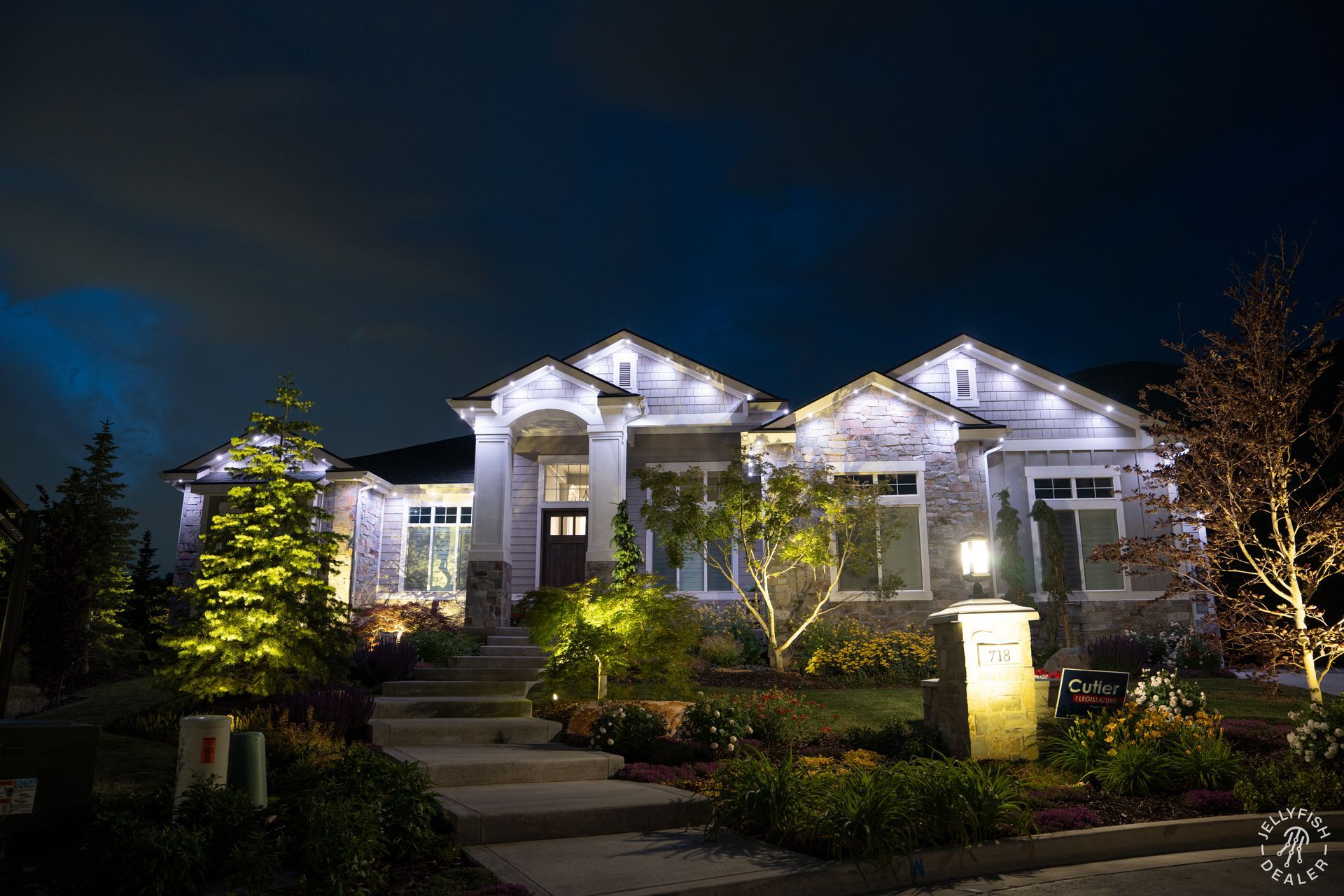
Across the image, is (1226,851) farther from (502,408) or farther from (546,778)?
(502,408)

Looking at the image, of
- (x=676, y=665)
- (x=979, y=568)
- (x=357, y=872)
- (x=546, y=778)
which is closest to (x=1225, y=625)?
(x=979, y=568)

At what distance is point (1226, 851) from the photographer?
6184 millimetres

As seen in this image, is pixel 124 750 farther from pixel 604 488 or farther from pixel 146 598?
pixel 146 598

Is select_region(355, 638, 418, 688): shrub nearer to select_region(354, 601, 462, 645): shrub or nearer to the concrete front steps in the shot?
select_region(354, 601, 462, 645): shrub

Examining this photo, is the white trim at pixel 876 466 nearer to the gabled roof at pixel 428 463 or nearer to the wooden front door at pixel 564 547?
the wooden front door at pixel 564 547

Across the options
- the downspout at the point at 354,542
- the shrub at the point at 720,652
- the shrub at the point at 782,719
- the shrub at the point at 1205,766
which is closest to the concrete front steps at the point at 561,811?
the shrub at the point at 782,719

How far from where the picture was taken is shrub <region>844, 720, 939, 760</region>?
8391mm

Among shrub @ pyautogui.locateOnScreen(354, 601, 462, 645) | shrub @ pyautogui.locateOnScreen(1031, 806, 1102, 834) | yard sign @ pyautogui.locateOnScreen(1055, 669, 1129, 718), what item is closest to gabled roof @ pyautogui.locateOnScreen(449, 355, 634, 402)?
shrub @ pyautogui.locateOnScreen(354, 601, 462, 645)

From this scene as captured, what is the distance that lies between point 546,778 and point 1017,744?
4.64 m

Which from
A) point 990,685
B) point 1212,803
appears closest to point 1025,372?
point 990,685

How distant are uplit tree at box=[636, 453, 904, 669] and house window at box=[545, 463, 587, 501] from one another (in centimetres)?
356

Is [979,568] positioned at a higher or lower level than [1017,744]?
higher

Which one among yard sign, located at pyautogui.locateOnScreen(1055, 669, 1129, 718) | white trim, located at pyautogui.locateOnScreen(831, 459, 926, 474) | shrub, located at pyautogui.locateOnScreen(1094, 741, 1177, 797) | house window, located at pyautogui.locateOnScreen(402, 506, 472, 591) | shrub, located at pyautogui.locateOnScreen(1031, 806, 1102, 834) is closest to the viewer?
shrub, located at pyautogui.locateOnScreen(1031, 806, 1102, 834)

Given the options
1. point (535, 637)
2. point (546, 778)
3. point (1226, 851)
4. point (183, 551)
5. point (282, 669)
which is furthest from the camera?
point (183, 551)
